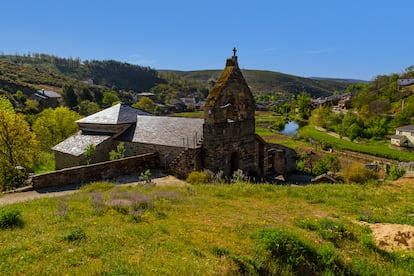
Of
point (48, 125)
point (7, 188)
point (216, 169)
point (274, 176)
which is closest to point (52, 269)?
point (7, 188)

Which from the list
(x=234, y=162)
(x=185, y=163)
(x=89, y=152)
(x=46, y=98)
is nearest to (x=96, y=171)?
(x=89, y=152)

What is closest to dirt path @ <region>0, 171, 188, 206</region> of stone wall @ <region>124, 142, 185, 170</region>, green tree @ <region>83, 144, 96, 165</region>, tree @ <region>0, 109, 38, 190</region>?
stone wall @ <region>124, 142, 185, 170</region>

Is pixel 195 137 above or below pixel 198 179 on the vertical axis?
above

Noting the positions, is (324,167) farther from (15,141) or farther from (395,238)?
(15,141)

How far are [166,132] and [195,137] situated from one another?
3048 mm

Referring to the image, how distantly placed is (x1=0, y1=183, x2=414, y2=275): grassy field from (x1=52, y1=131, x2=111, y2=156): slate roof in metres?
11.7

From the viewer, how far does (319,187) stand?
15.0 metres

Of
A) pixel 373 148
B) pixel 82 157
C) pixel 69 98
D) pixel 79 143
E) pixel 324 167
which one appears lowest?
pixel 373 148

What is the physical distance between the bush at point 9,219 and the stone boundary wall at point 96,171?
7.39 metres

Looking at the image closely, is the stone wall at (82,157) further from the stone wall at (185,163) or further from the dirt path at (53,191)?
the stone wall at (185,163)

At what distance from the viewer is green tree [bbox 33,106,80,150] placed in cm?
3612

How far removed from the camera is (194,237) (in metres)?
7.46

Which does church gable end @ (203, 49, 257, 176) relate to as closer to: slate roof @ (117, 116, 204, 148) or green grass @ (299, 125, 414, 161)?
slate roof @ (117, 116, 204, 148)

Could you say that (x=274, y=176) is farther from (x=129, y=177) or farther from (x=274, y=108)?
Answer: (x=274, y=108)
